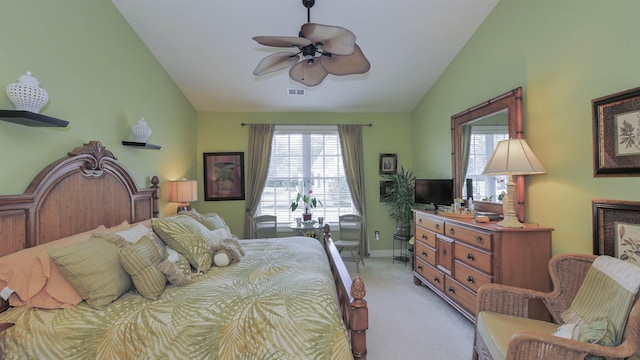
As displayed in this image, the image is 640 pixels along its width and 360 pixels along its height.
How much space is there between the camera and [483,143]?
3.24 metres

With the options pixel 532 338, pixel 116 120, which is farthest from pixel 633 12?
pixel 116 120

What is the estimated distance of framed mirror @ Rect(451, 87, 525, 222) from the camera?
2756 mm

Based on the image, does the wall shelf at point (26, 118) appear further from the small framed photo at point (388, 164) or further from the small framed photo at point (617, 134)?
the small framed photo at point (388, 164)

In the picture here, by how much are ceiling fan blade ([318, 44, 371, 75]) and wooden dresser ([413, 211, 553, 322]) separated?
183 centimetres

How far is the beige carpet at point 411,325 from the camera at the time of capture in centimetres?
236

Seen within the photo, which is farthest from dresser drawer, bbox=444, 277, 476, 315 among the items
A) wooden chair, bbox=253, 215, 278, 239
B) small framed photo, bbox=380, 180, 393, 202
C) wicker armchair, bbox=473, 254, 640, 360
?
wooden chair, bbox=253, 215, 278, 239

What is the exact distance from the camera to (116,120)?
9.39 ft

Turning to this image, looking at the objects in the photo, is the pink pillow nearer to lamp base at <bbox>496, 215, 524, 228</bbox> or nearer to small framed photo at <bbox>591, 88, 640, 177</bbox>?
lamp base at <bbox>496, 215, 524, 228</bbox>

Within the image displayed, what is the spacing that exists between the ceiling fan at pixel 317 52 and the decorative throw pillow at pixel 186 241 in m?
1.57

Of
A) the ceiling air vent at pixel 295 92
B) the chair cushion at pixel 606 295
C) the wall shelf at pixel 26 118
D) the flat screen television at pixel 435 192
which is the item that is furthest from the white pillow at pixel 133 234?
the flat screen television at pixel 435 192

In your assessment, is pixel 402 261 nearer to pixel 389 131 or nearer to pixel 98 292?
pixel 389 131

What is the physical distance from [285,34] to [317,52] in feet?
4.32

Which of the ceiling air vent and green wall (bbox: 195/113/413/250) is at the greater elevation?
the ceiling air vent

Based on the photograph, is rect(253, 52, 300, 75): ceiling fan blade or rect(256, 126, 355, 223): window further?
rect(256, 126, 355, 223): window
